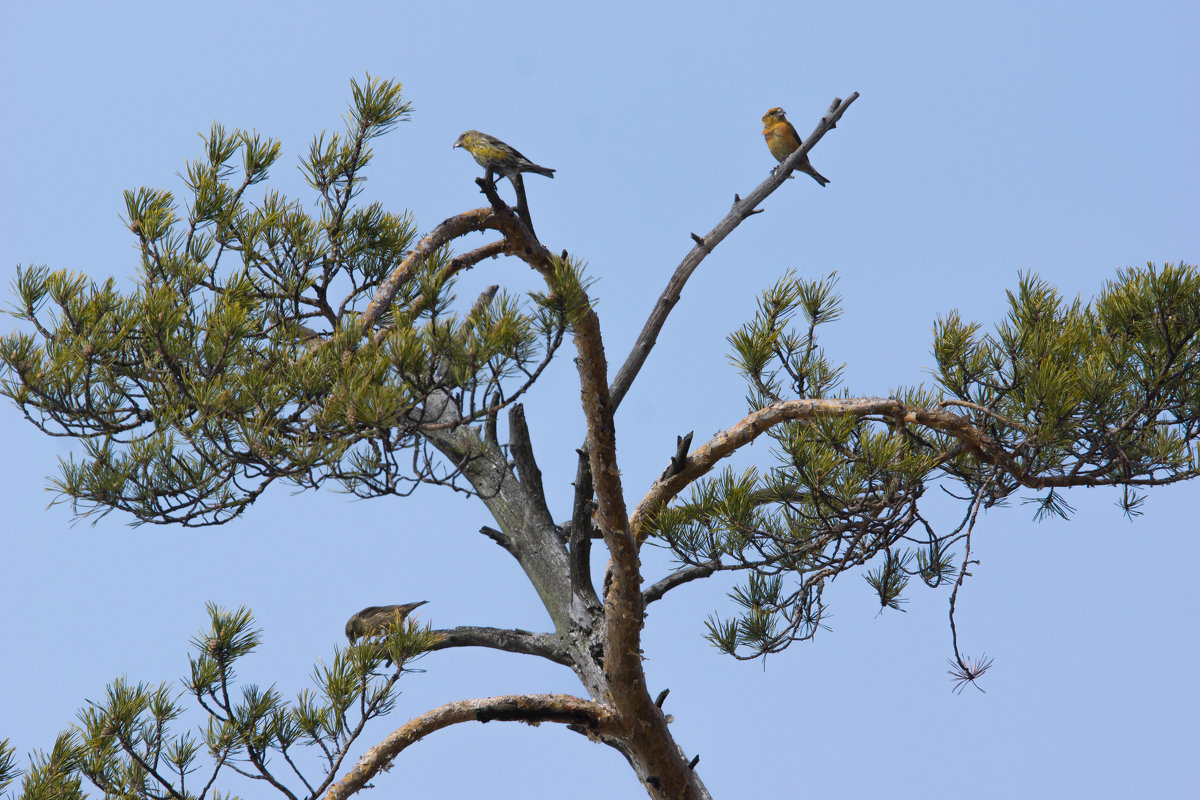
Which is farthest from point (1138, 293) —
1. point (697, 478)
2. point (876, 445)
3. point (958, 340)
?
point (697, 478)

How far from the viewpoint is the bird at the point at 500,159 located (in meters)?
2.40

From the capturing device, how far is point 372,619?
3.31m

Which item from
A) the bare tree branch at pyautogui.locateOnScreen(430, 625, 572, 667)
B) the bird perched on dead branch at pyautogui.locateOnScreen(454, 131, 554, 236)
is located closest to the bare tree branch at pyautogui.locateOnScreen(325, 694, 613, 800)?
the bare tree branch at pyautogui.locateOnScreen(430, 625, 572, 667)

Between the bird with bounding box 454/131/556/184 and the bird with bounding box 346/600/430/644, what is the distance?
1.60 metres

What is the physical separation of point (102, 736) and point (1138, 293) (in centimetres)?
269

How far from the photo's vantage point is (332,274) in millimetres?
2277

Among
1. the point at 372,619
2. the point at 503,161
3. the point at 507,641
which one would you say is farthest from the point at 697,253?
the point at 372,619

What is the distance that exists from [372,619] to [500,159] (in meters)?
1.75

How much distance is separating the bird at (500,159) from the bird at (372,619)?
1.60 meters

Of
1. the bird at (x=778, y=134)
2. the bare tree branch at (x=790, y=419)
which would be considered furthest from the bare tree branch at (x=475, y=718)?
the bird at (x=778, y=134)

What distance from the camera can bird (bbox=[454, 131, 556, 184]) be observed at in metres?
2.40

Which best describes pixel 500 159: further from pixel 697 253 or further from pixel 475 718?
pixel 475 718

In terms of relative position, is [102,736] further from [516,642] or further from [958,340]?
[958,340]

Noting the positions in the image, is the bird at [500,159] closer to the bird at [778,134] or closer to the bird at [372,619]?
the bird at [372,619]
